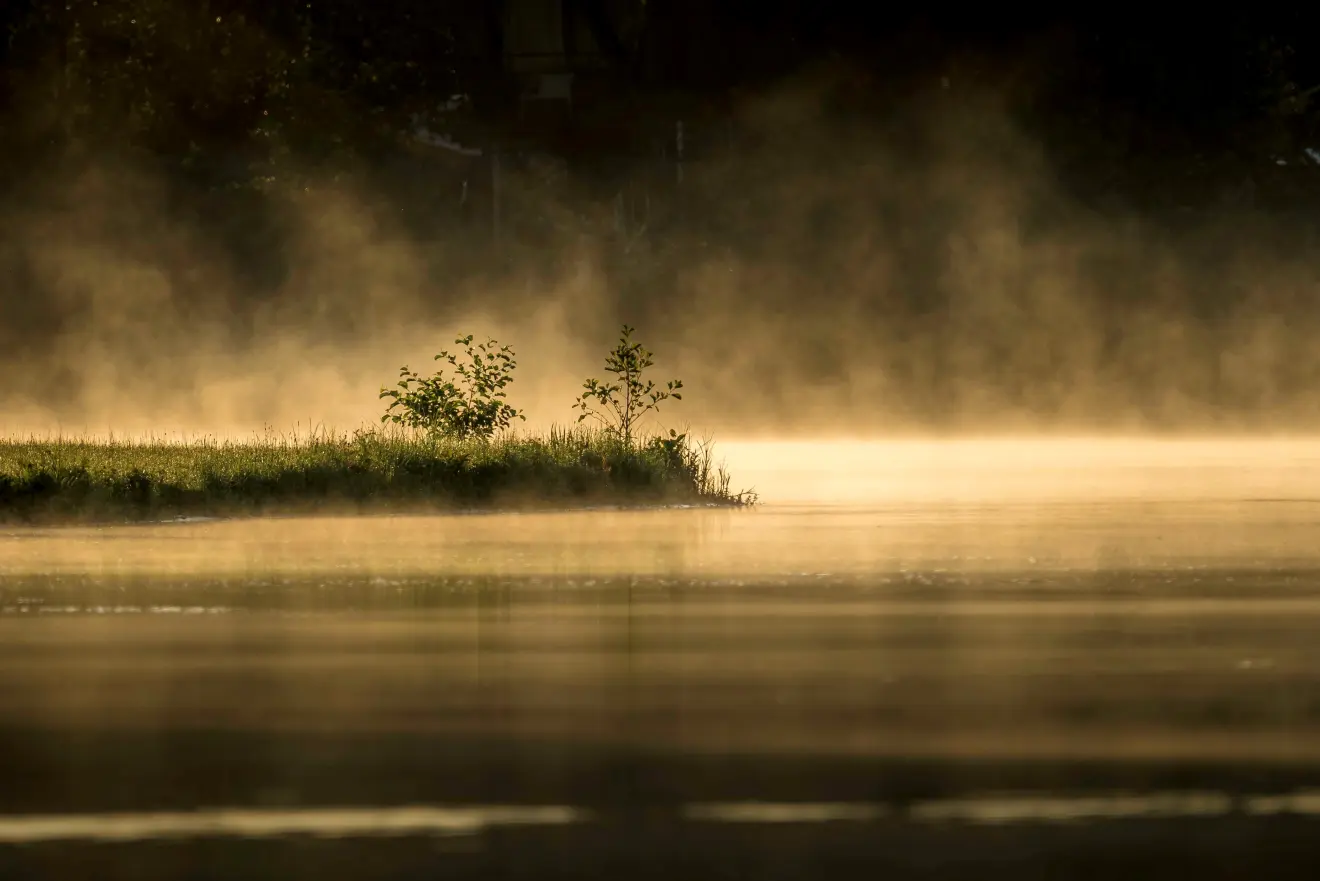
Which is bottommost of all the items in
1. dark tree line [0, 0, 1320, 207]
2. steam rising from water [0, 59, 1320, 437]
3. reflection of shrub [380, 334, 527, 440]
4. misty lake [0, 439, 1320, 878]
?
misty lake [0, 439, 1320, 878]

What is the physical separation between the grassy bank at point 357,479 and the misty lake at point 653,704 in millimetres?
3538

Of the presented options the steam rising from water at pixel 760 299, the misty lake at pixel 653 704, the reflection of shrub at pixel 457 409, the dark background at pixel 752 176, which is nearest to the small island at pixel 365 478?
the reflection of shrub at pixel 457 409

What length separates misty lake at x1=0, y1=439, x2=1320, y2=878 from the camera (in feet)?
25.9

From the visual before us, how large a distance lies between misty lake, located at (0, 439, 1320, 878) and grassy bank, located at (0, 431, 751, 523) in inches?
139

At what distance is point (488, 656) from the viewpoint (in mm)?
12820

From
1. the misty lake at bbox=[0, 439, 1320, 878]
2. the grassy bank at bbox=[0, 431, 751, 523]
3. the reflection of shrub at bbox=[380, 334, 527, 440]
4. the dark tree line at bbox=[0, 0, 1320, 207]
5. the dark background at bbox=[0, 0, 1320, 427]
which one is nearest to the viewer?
the misty lake at bbox=[0, 439, 1320, 878]

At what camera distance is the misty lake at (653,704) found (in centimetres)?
789

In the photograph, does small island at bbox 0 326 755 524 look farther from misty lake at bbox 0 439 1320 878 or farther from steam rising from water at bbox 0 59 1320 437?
steam rising from water at bbox 0 59 1320 437

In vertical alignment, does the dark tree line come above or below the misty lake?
above

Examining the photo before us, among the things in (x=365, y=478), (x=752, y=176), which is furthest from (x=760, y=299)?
(x=365, y=478)

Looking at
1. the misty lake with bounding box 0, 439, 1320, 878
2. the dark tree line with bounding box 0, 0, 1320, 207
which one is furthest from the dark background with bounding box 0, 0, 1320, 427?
the misty lake with bounding box 0, 439, 1320, 878

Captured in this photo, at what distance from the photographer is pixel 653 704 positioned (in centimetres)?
1095

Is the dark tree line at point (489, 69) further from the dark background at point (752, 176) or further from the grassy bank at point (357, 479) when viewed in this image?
the grassy bank at point (357, 479)

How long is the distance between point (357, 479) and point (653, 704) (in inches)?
635
